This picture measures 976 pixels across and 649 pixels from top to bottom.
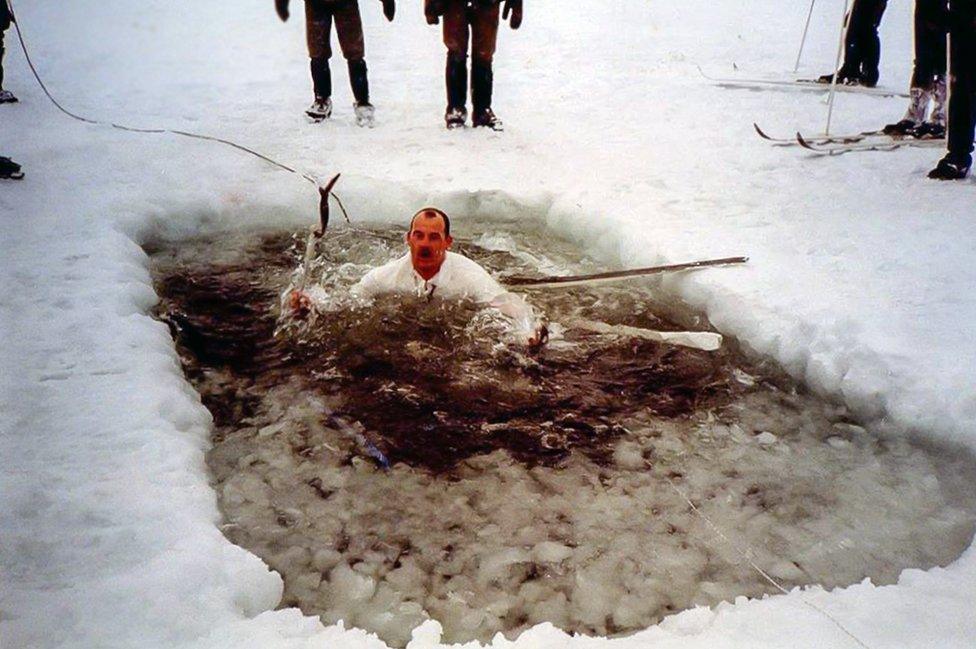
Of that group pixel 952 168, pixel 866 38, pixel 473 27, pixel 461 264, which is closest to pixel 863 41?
pixel 866 38

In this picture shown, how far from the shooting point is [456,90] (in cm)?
663

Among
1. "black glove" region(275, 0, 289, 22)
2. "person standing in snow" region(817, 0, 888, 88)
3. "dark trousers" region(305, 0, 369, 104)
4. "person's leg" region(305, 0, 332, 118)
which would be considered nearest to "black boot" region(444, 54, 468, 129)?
"dark trousers" region(305, 0, 369, 104)

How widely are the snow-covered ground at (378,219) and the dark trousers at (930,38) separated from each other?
0.69 m

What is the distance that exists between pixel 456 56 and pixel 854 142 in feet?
11.9

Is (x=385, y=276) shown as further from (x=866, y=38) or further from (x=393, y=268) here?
(x=866, y=38)

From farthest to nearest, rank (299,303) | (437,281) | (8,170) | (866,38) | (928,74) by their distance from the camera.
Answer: (866,38)
(928,74)
(8,170)
(437,281)
(299,303)

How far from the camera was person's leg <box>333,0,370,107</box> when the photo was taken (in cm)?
636

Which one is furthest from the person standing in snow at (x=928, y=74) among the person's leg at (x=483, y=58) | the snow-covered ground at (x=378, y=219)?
the person's leg at (x=483, y=58)

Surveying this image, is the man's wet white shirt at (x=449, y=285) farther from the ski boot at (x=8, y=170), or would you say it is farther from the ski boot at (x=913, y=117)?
the ski boot at (x=913, y=117)

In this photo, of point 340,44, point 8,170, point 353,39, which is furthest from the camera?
point 340,44

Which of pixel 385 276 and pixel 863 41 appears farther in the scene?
pixel 863 41

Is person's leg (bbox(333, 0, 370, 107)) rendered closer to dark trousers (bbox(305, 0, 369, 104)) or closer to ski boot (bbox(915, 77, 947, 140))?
dark trousers (bbox(305, 0, 369, 104))

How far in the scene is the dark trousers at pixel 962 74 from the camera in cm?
452

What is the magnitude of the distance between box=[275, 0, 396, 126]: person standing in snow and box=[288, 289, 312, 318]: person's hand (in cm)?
364
